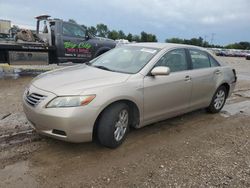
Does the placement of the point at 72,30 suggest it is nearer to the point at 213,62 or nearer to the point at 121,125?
the point at 213,62

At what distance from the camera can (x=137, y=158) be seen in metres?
3.86

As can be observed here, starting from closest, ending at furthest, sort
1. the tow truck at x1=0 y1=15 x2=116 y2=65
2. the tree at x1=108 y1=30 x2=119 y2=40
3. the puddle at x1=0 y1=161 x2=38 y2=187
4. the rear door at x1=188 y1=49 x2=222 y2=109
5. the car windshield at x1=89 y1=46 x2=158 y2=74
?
1. the puddle at x1=0 y1=161 x2=38 y2=187
2. the car windshield at x1=89 y1=46 x2=158 y2=74
3. the rear door at x1=188 y1=49 x2=222 y2=109
4. the tow truck at x1=0 y1=15 x2=116 y2=65
5. the tree at x1=108 y1=30 x2=119 y2=40

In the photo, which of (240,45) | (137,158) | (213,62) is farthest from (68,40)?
(240,45)

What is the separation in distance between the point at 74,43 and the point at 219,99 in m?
6.87

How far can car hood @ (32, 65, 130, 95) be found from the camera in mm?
3699

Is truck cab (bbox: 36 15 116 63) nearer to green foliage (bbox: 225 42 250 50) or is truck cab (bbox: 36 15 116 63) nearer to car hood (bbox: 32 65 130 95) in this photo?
car hood (bbox: 32 65 130 95)

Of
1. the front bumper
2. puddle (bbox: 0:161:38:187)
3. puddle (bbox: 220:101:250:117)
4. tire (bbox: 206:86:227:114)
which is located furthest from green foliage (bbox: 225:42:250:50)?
puddle (bbox: 0:161:38:187)

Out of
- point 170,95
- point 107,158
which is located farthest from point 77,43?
point 107,158

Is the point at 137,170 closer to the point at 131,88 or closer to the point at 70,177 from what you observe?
the point at 70,177

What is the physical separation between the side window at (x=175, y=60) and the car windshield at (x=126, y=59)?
0.21m

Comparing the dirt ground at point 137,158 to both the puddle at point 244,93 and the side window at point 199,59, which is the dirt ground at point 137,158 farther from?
the puddle at point 244,93

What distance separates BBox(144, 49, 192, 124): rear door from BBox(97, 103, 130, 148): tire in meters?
0.46

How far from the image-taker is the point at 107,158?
381cm

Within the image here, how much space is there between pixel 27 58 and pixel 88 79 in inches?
286
